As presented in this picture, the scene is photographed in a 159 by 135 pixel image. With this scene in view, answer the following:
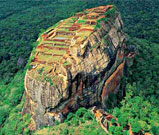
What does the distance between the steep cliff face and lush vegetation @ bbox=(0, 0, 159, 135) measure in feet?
7.94

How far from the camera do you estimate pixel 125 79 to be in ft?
122

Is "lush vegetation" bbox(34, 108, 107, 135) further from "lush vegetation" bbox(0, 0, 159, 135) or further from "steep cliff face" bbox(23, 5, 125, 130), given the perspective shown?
"steep cliff face" bbox(23, 5, 125, 130)

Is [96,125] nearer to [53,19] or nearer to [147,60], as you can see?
[147,60]

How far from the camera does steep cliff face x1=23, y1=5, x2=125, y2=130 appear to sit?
91.4 feet

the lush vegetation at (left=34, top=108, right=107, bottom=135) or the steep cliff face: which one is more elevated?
the steep cliff face

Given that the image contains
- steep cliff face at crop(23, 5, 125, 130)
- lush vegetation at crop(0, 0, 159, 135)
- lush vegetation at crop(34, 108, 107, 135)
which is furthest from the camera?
lush vegetation at crop(0, 0, 159, 135)

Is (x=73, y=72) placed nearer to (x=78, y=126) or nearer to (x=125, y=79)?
(x=78, y=126)

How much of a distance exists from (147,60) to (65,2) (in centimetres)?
→ 6526

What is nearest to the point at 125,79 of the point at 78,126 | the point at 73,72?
the point at 73,72

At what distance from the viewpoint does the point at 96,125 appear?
27.8 m

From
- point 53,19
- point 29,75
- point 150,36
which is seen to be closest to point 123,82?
point 29,75

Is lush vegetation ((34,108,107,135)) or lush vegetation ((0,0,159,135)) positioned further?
lush vegetation ((0,0,159,135))

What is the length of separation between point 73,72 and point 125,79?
12.9 metres

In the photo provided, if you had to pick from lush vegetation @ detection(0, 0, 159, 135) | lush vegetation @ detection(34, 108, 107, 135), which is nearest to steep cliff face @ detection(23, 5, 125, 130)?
lush vegetation @ detection(34, 108, 107, 135)
